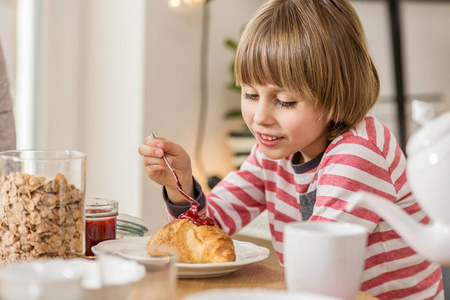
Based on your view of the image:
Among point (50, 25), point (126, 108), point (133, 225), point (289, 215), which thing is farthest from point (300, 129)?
point (50, 25)

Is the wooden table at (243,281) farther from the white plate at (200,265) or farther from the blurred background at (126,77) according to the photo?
the blurred background at (126,77)

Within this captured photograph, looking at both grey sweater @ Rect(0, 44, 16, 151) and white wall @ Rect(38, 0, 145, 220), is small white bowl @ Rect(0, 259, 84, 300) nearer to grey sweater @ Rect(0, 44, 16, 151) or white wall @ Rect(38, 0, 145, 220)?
grey sweater @ Rect(0, 44, 16, 151)

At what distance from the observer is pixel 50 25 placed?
247cm

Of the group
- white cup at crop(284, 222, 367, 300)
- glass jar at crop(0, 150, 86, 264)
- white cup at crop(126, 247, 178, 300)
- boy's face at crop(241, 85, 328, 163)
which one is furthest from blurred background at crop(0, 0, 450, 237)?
white cup at crop(126, 247, 178, 300)

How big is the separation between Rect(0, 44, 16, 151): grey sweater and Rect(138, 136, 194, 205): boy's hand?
0.53 m

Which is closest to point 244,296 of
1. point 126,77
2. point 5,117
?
point 5,117

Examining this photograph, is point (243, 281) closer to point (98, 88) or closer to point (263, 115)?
point (263, 115)

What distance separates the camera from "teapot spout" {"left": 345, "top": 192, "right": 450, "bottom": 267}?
25.2 inches

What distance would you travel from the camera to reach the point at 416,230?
2.15 feet

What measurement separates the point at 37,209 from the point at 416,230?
49cm

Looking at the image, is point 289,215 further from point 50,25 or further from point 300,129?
point 50,25

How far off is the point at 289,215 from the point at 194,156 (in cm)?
138

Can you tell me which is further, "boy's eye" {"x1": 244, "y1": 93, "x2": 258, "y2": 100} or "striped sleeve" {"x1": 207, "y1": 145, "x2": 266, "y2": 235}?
"striped sleeve" {"x1": 207, "y1": 145, "x2": 266, "y2": 235}

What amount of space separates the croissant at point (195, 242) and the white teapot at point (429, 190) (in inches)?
11.5
